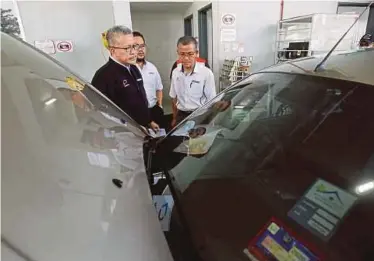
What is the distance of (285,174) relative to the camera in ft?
2.87

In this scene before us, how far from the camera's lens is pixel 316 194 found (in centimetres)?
76

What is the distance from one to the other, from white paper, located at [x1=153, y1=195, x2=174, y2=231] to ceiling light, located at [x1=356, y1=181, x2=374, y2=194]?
1.67ft

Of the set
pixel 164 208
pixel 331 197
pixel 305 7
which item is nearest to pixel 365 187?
pixel 331 197

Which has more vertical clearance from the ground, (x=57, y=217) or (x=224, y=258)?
(x=57, y=217)

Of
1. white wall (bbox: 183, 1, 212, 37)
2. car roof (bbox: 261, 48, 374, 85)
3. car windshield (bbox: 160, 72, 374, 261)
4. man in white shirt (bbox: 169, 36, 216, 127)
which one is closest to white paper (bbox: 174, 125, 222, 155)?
car windshield (bbox: 160, 72, 374, 261)

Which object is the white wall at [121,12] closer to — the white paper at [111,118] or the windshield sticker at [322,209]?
the white paper at [111,118]

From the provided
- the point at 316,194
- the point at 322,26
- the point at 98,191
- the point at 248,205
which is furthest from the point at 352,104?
the point at 322,26

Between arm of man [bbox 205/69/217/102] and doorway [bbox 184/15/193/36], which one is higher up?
doorway [bbox 184/15/193/36]

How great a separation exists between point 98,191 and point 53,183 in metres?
0.13

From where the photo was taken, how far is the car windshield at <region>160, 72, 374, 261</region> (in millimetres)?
682

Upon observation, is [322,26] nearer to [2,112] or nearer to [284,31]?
[284,31]

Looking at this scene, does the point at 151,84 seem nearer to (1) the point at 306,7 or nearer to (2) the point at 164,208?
(2) the point at 164,208

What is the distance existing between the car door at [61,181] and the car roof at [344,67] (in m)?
0.72

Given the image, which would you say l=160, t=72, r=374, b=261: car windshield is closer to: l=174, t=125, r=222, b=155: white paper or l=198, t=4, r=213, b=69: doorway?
l=174, t=125, r=222, b=155: white paper
